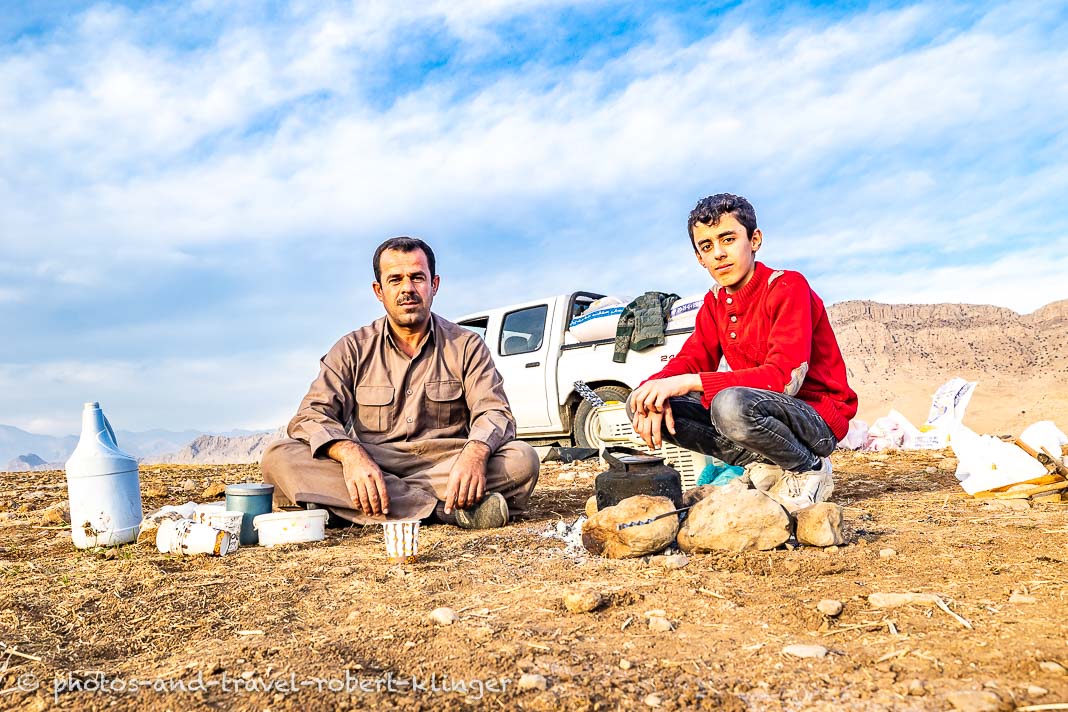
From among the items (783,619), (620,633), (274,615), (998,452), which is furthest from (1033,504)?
(274,615)

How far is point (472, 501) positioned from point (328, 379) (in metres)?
1.03

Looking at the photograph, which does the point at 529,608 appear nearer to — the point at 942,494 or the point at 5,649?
the point at 5,649

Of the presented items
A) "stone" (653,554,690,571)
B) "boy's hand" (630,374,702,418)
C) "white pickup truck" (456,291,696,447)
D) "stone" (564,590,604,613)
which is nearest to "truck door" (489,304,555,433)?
"white pickup truck" (456,291,696,447)

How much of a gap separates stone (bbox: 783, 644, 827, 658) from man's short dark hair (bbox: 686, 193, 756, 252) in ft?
6.61

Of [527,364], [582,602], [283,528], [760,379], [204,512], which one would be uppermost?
[527,364]

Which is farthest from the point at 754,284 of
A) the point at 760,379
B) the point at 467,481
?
the point at 467,481

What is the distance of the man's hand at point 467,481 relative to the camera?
10.9 ft

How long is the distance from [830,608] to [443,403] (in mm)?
2463

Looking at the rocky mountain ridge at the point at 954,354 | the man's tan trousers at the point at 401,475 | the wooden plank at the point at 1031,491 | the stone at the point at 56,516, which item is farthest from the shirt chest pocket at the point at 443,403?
the rocky mountain ridge at the point at 954,354

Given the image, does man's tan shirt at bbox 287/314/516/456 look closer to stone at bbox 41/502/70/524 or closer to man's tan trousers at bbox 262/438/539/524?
man's tan trousers at bbox 262/438/539/524

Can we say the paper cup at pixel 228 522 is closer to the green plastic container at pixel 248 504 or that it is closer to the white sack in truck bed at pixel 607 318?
the green plastic container at pixel 248 504

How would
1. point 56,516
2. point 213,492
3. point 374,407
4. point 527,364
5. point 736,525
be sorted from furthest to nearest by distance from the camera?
point 527,364 → point 213,492 → point 56,516 → point 374,407 → point 736,525

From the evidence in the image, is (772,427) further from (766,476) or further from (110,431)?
(110,431)

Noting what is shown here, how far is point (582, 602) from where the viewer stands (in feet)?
6.14
